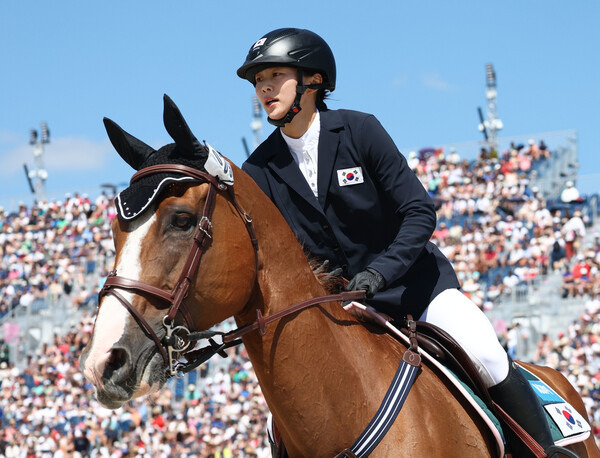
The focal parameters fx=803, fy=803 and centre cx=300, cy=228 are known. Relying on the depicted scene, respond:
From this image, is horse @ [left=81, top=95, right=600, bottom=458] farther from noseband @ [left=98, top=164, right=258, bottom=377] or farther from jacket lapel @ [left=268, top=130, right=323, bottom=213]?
jacket lapel @ [left=268, top=130, right=323, bottom=213]

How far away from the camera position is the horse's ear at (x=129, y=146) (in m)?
3.13

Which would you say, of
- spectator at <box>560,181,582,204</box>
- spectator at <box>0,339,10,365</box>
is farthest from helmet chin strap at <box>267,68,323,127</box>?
spectator at <box>0,339,10,365</box>

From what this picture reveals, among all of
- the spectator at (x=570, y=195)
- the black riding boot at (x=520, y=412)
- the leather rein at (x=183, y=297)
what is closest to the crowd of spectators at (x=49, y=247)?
the spectator at (x=570, y=195)

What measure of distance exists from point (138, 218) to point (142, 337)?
0.42 metres

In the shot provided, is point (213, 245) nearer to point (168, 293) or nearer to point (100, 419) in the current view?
point (168, 293)

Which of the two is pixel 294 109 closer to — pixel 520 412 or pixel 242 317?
pixel 242 317

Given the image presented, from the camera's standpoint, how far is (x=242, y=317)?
3.18 meters

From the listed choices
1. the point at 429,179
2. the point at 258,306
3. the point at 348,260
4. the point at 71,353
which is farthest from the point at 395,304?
the point at 429,179

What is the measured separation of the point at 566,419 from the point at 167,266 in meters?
2.43

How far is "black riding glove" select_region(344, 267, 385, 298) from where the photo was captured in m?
3.39

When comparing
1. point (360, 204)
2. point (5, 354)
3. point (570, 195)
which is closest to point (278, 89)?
point (360, 204)

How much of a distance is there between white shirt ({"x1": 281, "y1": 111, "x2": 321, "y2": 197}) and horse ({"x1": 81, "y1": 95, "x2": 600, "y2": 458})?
45cm

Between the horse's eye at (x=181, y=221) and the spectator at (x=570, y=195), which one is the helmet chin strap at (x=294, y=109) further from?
the spectator at (x=570, y=195)

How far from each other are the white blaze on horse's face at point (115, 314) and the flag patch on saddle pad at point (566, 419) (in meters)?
2.29
